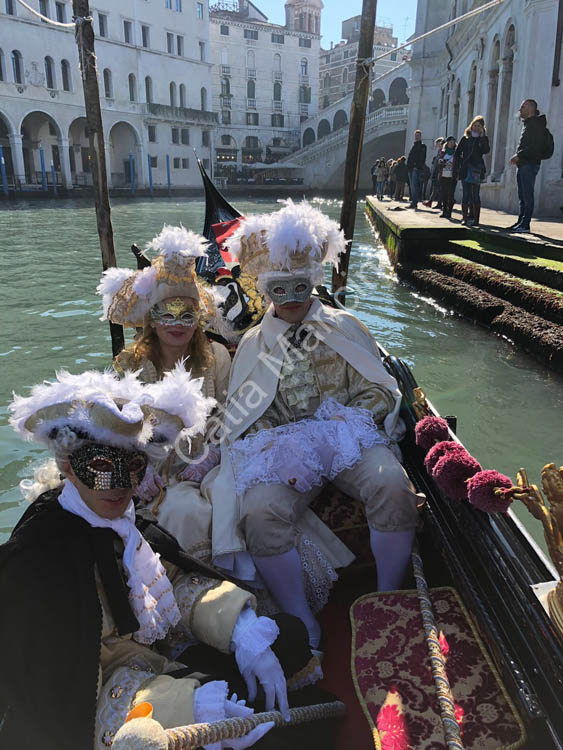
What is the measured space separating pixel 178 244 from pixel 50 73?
3265 centimetres

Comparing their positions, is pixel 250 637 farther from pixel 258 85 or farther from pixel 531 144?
pixel 258 85

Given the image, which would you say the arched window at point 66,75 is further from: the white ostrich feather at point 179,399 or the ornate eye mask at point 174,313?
the white ostrich feather at point 179,399

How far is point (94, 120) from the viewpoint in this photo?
4.65 metres

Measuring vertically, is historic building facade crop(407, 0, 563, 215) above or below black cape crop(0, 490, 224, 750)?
above

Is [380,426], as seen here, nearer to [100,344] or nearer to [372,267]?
[100,344]

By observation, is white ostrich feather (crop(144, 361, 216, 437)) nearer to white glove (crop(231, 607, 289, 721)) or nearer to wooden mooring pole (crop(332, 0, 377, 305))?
white glove (crop(231, 607, 289, 721))

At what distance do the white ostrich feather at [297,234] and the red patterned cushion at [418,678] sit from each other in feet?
4.05

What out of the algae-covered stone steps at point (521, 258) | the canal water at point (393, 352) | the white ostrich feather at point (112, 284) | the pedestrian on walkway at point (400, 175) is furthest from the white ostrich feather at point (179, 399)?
the pedestrian on walkway at point (400, 175)

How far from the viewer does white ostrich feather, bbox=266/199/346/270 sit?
2305mm

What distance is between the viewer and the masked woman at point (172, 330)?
2.31 metres

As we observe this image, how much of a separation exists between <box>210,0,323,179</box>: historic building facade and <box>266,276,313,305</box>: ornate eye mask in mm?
45221

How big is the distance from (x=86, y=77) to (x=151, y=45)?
34.7 meters

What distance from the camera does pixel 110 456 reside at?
1.32 meters

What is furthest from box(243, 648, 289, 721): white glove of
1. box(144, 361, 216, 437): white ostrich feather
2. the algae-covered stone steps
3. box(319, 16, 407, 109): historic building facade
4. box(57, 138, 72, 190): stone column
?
box(319, 16, 407, 109): historic building facade
